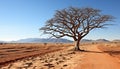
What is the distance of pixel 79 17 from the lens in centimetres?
4228

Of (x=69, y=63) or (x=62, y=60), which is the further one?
(x=62, y=60)

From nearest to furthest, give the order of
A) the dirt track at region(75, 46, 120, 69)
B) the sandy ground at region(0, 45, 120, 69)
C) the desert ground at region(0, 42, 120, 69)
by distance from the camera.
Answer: the dirt track at region(75, 46, 120, 69)
the sandy ground at region(0, 45, 120, 69)
the desert ground at region(0, 42, 120, 69)

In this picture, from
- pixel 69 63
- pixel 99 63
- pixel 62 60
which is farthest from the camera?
pixel 62 60

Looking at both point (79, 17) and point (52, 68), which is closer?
point (52, 68)

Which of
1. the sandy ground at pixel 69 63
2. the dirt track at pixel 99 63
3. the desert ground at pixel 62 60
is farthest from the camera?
the desert ground at pixel 62 60

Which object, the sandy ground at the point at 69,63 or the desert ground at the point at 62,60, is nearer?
the sandy ground at the point at 69,63

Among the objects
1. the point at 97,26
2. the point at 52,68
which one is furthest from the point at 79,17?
the point at 52,68

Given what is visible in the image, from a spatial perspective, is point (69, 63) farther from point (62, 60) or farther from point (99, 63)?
point (62, 60)

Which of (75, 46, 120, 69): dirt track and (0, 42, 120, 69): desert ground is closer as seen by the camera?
(75, 46, 120, 69): dirt track

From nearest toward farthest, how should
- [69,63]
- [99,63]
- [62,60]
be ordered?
[99,63]
[69,63]
[62,60]

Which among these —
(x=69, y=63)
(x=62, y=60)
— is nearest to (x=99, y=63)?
(x=69, y=63)

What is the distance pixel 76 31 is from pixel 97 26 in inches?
169

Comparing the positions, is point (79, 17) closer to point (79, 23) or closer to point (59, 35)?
point (79, 23)

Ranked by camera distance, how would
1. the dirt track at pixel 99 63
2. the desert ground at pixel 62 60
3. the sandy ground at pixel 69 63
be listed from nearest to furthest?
the dirt track at pixel 99 63
the sandy ground at pixel 69 63
the desert ground at pixel 62 60
